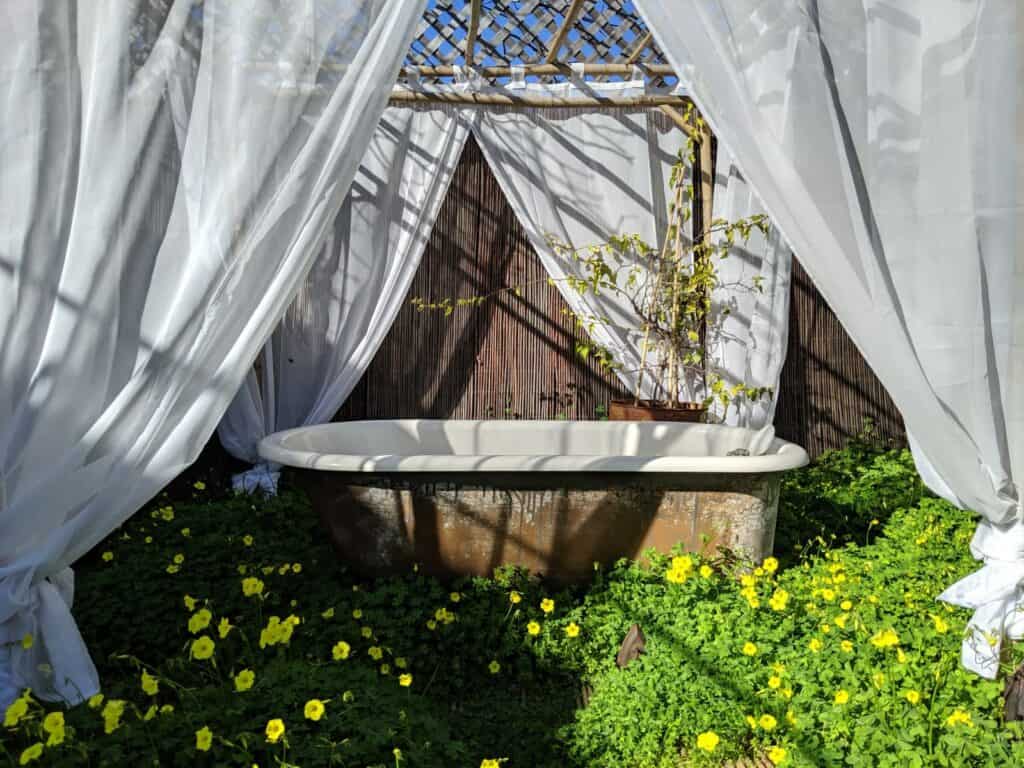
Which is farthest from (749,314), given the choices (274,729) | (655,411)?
(274,729)

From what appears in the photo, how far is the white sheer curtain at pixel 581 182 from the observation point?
4387 millimetres

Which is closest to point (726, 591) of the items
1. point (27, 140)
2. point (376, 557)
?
point (376, 557)

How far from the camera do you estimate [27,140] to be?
1.45 metres

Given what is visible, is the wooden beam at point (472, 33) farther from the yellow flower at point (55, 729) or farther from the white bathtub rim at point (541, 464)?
the yellow flower at point (55, 729)

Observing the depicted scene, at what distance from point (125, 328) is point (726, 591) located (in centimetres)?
178

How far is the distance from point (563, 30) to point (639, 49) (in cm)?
52

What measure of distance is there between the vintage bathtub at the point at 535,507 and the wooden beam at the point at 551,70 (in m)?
2.47

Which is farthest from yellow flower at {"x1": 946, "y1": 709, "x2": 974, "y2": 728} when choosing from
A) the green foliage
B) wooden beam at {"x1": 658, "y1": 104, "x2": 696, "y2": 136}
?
wooden beam at {"x1": 658, "y1": 104, "x2": 696, "y2": 136}

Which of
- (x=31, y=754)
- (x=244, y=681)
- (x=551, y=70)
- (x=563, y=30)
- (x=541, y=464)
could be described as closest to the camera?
(x=31, y=754)

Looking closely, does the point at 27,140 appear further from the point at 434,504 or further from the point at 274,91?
the point at 434,504

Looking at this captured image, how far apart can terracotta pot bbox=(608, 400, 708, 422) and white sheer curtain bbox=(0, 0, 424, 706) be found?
8.40 ft

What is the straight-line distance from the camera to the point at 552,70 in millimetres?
4215

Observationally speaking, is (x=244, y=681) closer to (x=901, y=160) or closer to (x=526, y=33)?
(x=901, y=160)

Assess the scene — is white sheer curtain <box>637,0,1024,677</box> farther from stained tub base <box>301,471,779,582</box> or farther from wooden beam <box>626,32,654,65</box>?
wooden beam <box>626,32,654,65</box>
